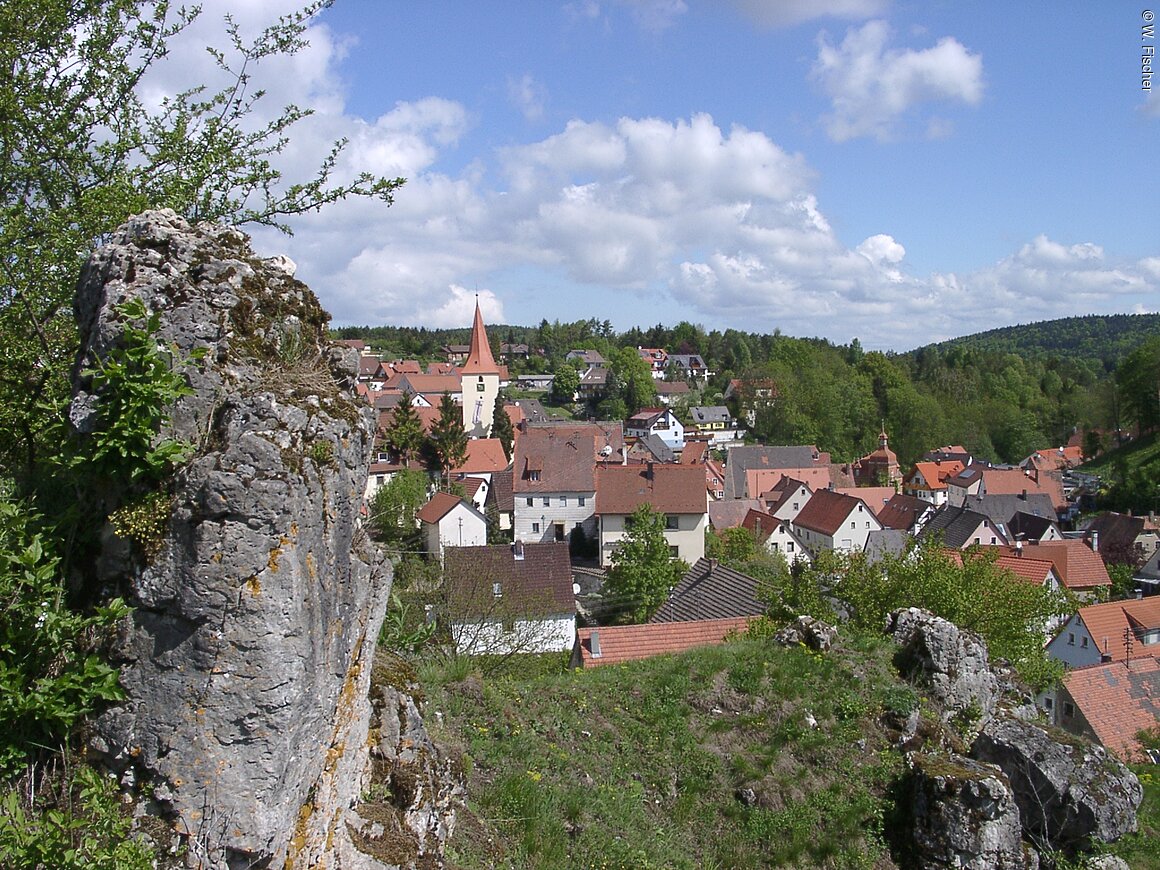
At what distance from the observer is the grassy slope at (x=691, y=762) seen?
7480mm

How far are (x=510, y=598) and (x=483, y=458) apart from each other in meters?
40.2

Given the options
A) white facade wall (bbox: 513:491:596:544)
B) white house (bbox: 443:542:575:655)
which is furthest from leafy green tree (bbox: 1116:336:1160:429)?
white house (bbox: 443:542:575:655)

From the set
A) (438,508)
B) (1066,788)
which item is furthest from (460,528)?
(1066,788)

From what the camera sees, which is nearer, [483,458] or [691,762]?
[691,762]

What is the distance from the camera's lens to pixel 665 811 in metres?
9.11

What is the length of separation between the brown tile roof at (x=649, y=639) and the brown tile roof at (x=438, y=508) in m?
25.9

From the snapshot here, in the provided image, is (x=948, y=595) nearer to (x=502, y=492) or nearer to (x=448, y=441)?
(x=502, y=492)

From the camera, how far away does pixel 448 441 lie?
59562 millimetres

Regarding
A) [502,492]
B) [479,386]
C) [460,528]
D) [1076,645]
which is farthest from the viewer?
[479,386]

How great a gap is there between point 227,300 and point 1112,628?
35985 millimetres

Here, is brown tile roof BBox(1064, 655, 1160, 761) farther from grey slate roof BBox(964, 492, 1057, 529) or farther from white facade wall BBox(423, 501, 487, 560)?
grey slate roof BBox(964, 492, 1057, 529)

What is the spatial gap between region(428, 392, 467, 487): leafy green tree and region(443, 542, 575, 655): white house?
30.6 meters

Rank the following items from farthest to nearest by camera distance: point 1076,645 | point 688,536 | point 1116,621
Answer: point 688,536
point 1116,621
point 1076,645

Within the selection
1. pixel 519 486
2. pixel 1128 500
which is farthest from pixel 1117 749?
pixel 1128 500
